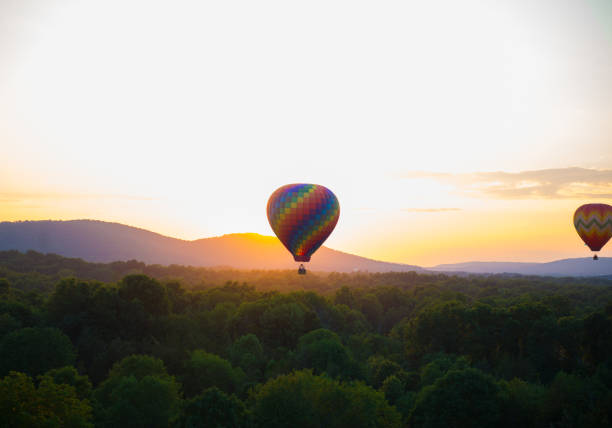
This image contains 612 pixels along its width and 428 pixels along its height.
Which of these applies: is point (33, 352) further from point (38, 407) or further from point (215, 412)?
point (215, 412)

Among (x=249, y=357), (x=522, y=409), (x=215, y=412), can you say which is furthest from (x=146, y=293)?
(x=522, y=409)

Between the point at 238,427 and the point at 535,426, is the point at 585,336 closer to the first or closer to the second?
the point at 535,426

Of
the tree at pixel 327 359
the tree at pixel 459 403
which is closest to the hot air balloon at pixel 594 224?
the tree at pixel 327 359

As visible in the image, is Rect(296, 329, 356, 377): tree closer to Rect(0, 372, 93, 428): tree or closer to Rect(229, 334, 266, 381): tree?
Rect(229, 334, 266, 381): tree

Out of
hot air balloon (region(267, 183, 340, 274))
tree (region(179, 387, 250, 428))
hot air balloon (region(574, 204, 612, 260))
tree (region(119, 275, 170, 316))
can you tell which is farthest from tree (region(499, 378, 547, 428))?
tree (region(119, 275, 170, 316))

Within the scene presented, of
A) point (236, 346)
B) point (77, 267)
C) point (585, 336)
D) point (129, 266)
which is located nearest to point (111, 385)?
point (236, 346)
